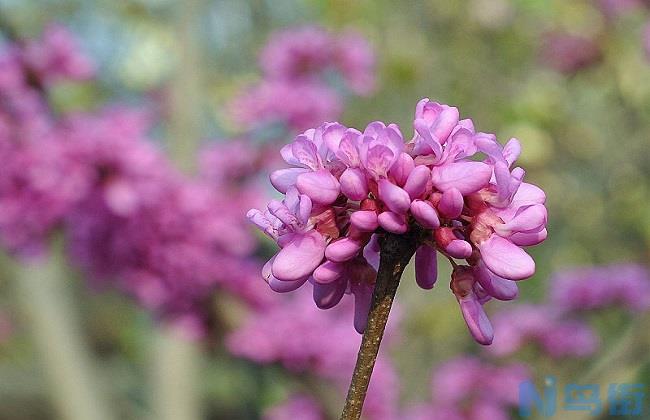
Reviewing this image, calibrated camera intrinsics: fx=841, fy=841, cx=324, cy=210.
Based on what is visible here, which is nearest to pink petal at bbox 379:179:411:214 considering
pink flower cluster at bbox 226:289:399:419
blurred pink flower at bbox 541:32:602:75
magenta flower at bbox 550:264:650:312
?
pink flower cluster at bbox 226:289:399:419

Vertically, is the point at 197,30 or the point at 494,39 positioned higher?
the point at 494,39

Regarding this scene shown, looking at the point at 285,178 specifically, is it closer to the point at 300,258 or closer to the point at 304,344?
the point at 300,258

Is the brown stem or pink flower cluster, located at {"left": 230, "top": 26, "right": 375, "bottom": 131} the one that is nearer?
the brown stem

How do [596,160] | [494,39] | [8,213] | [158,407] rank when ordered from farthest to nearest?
1. [494,39]
2. [596,160]
3. [158,407]
4. [8,213]

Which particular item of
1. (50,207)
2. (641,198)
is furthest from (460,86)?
(50,207)

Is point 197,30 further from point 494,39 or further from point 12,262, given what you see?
point 494,39

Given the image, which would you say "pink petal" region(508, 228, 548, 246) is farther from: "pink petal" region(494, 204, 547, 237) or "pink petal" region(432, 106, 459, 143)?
"pink petal" region(432, 106, 459, 143)
